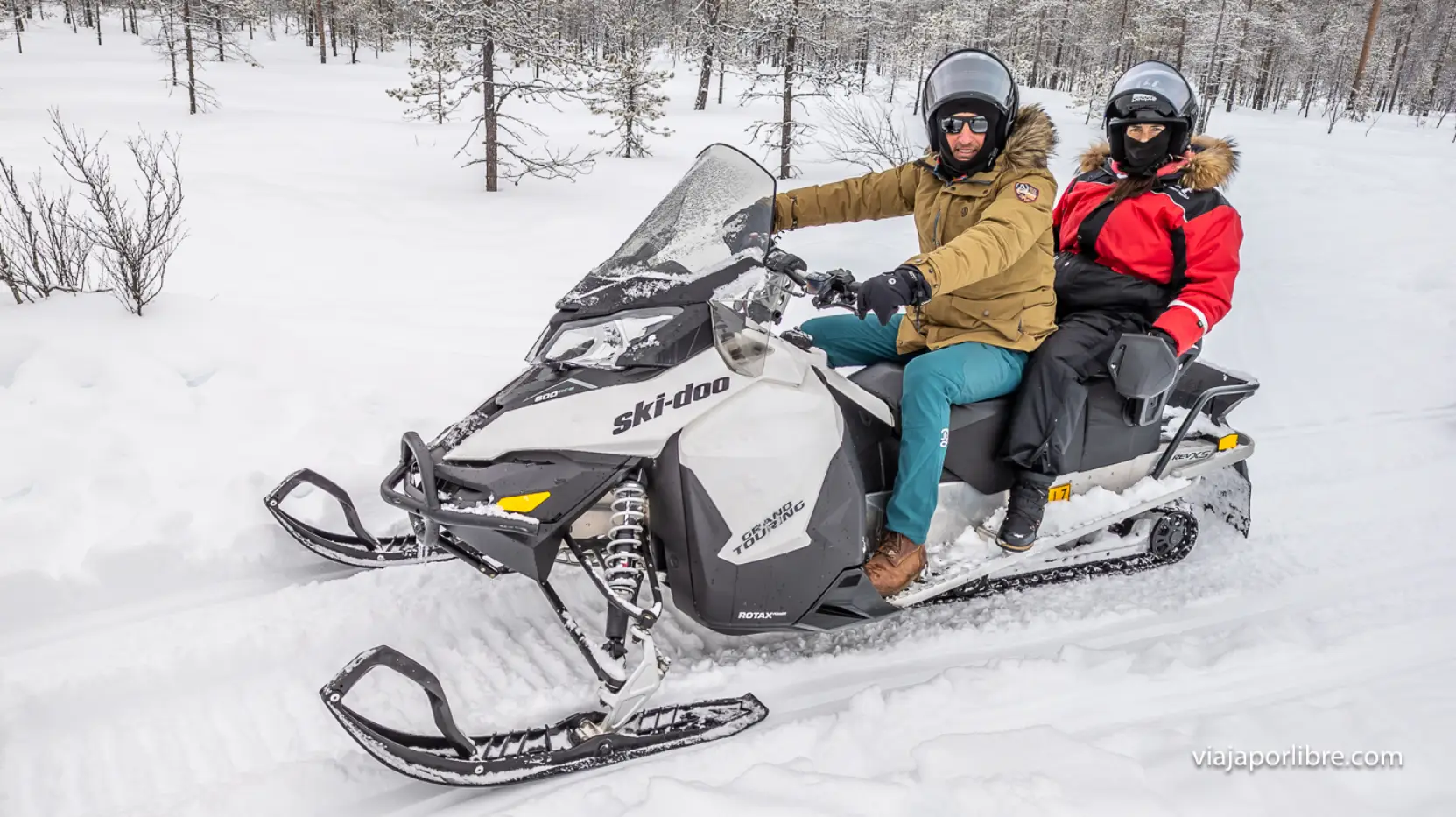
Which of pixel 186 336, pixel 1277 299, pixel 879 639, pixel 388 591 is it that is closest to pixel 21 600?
pixel 388 591

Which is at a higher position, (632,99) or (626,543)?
(632,99)

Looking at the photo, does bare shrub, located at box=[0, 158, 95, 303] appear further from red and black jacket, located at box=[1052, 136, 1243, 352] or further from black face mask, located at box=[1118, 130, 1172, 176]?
black face mask, located at box=[1118, 130, 1172, 176]

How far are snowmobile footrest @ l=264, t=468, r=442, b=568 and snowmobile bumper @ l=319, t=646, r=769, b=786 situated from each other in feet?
2.76

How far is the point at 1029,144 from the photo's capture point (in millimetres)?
2811

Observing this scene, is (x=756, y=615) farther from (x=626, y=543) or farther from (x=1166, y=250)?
(x=1166, y=250)

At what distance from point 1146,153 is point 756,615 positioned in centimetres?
252

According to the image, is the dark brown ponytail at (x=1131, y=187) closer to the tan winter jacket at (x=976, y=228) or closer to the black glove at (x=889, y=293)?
the tan winter jacket at (x=976, y=228)

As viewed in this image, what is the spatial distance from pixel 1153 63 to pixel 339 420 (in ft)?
13.4

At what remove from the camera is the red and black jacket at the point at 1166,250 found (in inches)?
126

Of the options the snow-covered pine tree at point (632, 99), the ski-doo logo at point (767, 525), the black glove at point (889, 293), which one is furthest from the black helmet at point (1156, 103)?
the snow-covered pine tree at point (632, 99)

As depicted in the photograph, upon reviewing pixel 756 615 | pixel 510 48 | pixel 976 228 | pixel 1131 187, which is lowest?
pixel 756 615

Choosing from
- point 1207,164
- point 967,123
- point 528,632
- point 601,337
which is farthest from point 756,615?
point 1207,164

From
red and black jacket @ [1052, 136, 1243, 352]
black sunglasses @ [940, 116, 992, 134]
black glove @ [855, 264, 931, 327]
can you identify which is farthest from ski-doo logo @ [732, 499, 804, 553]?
red and black jacket @ [1052, 136, 1243, 352]

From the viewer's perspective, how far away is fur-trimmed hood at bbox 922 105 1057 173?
2.81m
